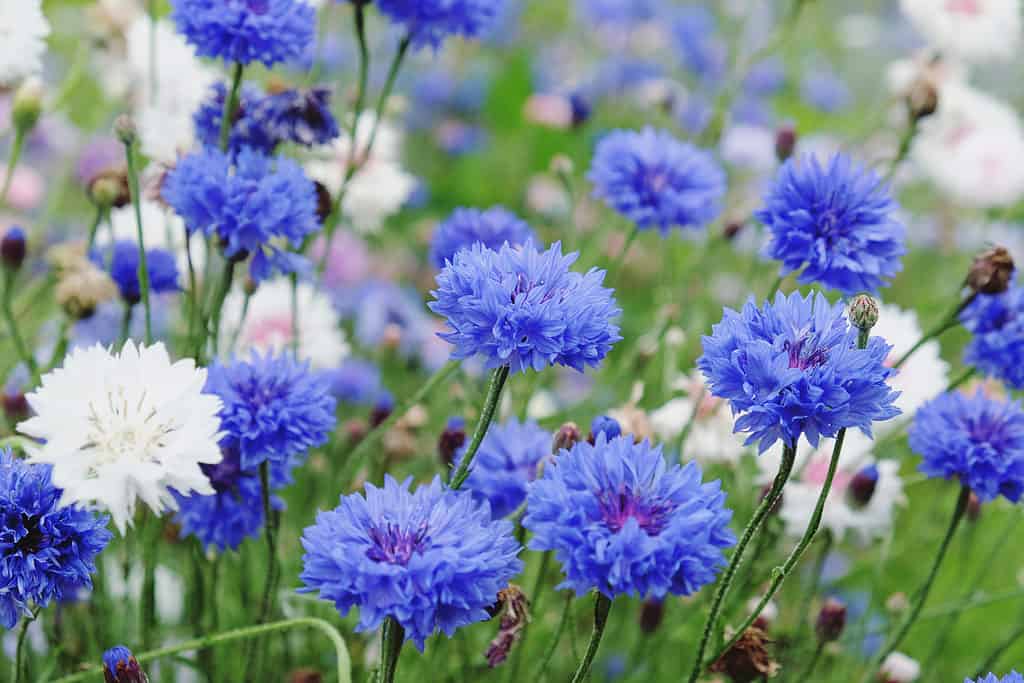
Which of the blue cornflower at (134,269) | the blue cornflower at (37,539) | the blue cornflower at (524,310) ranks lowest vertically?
the blue cornflower at (37,539)

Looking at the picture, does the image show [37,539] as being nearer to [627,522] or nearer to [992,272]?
[627,522]

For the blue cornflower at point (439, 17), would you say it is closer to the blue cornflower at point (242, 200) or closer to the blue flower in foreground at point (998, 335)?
the blue cornflower at point (242, 200)

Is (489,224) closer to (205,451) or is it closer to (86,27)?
(205,451)

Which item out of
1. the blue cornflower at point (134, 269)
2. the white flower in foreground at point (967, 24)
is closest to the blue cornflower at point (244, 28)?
the blue cornflower at point (134, 269)

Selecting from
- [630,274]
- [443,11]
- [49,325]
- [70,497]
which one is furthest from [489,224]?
[630,274]

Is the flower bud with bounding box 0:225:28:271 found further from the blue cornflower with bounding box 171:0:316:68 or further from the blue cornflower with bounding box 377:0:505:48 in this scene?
the blue cornflower with bounding box 377:0:505:48

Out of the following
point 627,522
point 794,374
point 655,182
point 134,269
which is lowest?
point 627,522

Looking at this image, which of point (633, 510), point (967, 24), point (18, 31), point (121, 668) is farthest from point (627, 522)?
point (967, 24)
